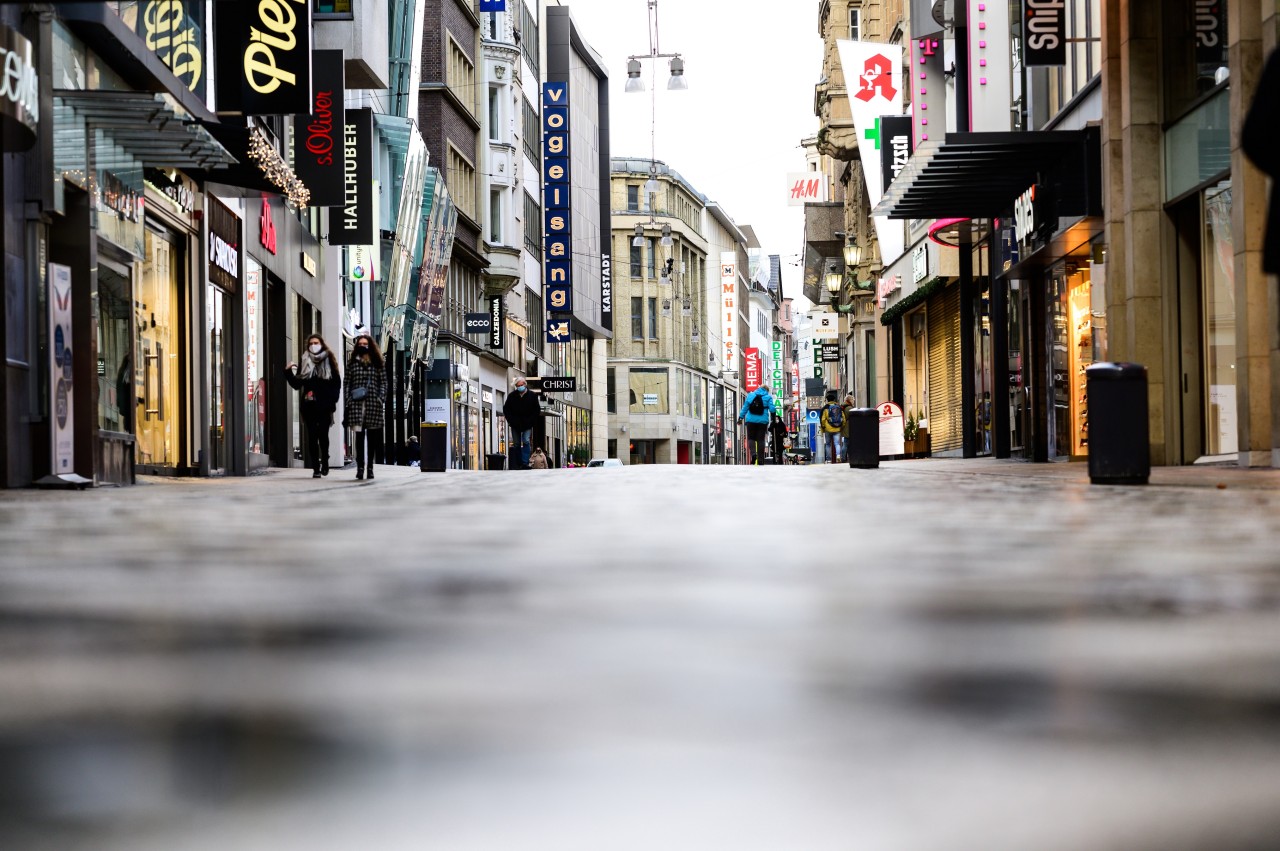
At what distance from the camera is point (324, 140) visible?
28.3m

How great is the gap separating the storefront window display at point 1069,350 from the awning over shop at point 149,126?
12.0 m

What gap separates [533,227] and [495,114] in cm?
816

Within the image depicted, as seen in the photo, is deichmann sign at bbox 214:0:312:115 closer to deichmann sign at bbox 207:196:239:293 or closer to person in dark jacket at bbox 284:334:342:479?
person in dark jacket at bbox 284:334:342:479

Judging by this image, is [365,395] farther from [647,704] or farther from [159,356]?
[647,704]

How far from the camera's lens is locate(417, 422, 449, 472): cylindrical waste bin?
1040 inches

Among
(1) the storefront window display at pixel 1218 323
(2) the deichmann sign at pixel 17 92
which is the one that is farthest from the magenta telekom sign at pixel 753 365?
(2) the deichmann sign at pixel 17 92

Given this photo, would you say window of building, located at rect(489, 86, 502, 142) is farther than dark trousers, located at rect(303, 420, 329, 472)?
Yes

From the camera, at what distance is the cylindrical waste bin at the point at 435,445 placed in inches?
1040

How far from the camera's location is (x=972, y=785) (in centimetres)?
149

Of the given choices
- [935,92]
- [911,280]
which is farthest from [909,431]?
[935,92]

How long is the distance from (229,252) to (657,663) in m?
23.0

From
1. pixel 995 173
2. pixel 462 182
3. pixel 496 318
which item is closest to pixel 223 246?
pixel 995 173

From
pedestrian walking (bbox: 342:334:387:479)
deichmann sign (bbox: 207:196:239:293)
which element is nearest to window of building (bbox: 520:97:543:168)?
deichmann sign (bbox: 207:196:239:293)

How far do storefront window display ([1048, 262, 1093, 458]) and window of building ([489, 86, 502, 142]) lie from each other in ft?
120
